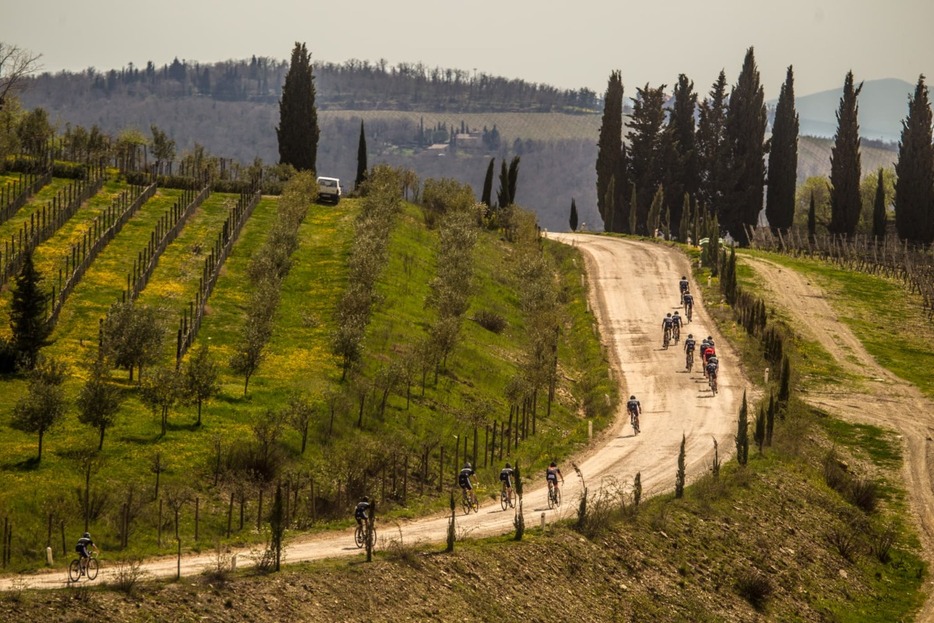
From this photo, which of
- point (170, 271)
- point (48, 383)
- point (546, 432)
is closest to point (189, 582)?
point (48, 383)

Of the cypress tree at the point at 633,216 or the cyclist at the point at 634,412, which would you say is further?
the cypress tree at the point at 633,216

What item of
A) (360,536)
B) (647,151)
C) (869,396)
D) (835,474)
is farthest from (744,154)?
(360,536)

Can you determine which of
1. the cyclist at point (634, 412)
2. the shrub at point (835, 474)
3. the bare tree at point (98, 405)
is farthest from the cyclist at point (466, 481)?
the shrub at point (835, 474)

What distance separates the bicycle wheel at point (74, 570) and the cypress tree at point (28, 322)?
20.4m

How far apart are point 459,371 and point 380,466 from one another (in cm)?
1760

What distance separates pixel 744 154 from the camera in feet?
464

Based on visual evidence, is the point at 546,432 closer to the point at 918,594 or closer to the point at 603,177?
the point at 918,594

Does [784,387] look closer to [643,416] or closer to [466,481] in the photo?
[643,416]

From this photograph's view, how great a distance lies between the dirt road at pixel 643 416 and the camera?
44.1 metres

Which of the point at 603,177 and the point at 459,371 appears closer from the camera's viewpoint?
the point at 459,371

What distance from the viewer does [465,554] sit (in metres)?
43.0

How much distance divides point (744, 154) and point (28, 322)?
320 feet

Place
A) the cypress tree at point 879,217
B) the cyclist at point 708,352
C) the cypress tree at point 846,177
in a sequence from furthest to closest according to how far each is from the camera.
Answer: the cypress tree at point 879,217 → the cypress tree at point 846,177 → the cyclist at point 708,352

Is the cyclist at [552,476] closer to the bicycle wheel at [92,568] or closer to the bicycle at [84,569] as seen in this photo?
the bicycle at [84,569]
